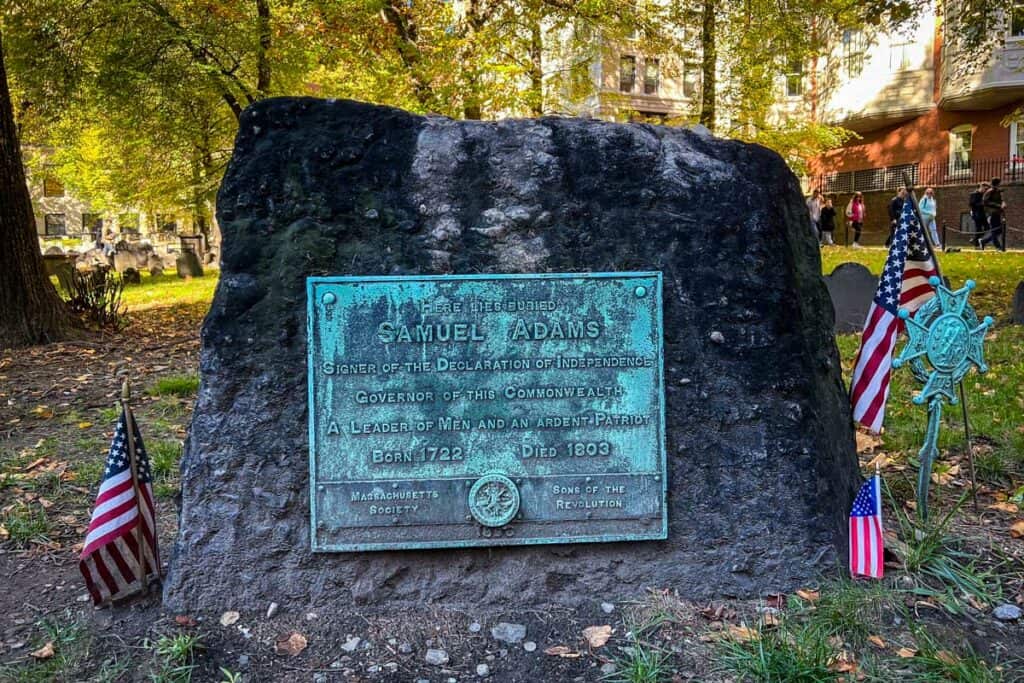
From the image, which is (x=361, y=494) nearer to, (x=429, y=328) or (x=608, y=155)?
(x=429, y=328)

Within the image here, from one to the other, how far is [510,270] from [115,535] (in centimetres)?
194

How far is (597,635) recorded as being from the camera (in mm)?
3277

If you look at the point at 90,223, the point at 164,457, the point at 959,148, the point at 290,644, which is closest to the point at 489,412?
the point at 290,644

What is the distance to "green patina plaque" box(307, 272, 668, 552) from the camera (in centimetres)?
340

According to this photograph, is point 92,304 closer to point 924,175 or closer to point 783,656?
point 783,656

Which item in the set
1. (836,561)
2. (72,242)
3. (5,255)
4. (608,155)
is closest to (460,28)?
(5,255)

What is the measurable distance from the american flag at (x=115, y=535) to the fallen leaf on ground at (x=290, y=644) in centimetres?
69

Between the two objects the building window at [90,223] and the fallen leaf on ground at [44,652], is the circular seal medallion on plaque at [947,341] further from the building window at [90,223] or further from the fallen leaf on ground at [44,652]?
the building window at [90,223]

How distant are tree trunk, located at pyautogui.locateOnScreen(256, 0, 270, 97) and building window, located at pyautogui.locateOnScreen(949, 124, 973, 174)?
936 inches

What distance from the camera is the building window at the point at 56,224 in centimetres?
4600

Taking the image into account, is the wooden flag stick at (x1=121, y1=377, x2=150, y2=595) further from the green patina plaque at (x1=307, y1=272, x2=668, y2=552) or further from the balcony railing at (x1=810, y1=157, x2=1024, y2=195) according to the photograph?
the balcony railing at (x1=810, y1=157, x2=1024, y2=195)

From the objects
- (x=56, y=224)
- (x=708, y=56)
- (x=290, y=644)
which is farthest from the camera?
(x=56, y=224)

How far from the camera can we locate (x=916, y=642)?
10.3ft

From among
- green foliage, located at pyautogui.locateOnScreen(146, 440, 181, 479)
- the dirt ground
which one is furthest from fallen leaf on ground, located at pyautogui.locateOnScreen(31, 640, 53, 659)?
green foliage, located at pyautogui.locateOnScreen(146, 440, 181, 479)
